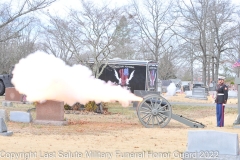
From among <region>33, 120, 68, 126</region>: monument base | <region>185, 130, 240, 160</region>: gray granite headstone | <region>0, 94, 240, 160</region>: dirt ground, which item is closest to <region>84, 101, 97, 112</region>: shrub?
<region>0, 94, 240, 160</region>: dirt ground

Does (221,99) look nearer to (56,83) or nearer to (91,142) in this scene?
(56,83)

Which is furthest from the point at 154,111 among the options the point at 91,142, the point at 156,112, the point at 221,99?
the point at 91,142

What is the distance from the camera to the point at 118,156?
812 centimetres

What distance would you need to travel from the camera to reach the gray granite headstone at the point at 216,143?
7.33 meters

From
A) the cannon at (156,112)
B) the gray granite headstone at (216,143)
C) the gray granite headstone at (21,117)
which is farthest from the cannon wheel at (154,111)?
the gray granite headstone at (216,143)

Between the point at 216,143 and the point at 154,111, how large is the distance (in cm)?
604

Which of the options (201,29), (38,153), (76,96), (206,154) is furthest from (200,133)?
(201,29)

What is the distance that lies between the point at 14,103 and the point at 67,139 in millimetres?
13941

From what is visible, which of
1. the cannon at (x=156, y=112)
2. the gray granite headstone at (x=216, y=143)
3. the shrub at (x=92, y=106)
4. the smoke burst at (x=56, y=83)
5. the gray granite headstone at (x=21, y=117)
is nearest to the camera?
the gray granite headstone at (x=216, y=143)

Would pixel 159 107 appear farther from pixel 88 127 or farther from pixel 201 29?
pixel 201 29

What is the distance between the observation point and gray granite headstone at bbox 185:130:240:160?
7.33 meters

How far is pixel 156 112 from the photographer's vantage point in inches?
531

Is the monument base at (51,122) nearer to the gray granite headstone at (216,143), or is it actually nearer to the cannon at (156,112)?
the cannon at (156,112)

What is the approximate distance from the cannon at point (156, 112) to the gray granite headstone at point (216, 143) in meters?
5.75
